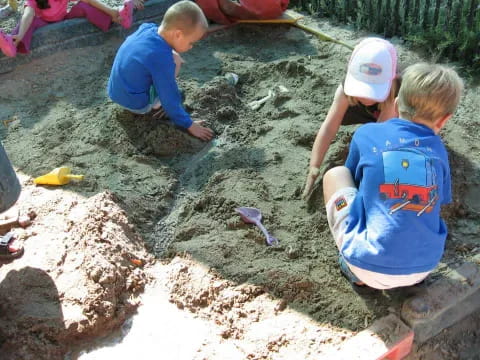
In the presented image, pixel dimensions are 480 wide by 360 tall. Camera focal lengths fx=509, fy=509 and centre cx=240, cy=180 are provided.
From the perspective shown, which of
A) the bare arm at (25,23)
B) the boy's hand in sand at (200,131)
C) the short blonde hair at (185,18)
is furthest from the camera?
the bare arm at (25,23)

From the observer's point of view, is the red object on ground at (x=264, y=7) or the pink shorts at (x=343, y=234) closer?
the pink shorts at (x=343, y=234)

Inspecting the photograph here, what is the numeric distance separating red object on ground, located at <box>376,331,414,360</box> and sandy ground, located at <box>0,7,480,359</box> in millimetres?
142

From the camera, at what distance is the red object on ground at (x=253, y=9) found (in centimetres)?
476

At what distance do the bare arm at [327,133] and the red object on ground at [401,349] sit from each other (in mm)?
989

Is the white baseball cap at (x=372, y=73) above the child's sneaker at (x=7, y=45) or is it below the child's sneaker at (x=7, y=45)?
above

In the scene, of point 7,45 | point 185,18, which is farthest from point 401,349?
point 7,45

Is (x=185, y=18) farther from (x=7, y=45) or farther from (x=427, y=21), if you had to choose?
(x=427, y=21)

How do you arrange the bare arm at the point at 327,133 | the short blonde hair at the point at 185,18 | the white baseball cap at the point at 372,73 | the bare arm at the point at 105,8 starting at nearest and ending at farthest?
the white baseball cap at the point at 372,73, the bare arm at the point at 327,133, the short blonde hair at the point at 185,18, the bare arm at the point at 105,8

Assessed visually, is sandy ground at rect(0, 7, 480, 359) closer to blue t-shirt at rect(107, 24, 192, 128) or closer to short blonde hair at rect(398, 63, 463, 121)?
blue t-shirt at rect(107, 24, 192, 128)

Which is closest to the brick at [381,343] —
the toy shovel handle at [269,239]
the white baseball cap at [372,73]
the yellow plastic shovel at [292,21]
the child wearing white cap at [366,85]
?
the toy shovel handle at [269,239]

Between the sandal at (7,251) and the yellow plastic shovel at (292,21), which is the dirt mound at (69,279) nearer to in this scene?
the sandal at (7,251)

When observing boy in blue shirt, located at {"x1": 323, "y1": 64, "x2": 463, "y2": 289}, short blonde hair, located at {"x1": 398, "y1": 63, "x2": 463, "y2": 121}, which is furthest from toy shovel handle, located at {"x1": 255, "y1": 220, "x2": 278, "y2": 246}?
short blonde hair, located at {"x1": 398, "y1": 63, "x2": 463, "y2": 121}

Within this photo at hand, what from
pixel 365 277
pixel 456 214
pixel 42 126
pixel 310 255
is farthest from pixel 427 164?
pixel 42 126

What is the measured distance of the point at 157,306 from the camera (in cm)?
231
